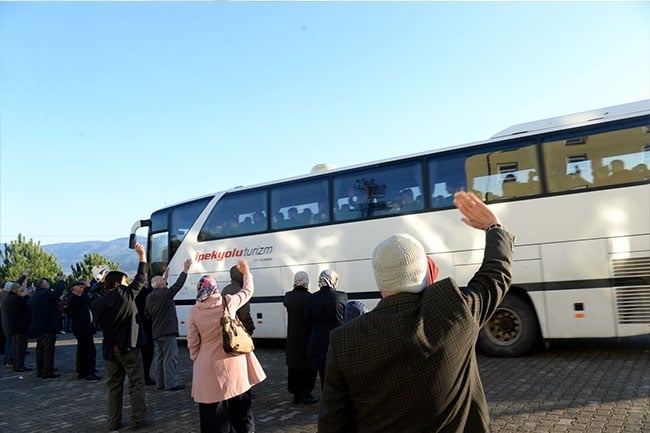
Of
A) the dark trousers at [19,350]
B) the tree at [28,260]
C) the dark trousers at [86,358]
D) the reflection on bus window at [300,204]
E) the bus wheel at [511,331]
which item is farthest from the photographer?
the tree at [28,260]

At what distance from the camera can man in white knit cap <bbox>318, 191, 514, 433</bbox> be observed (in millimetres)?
2004

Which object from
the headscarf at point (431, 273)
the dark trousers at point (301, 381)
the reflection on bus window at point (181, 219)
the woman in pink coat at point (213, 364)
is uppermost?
the reflection on bus window at point (181, 219)

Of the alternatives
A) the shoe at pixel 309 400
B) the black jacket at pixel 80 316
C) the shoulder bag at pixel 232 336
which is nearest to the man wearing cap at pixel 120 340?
the shoulder bag at pixel 232 336

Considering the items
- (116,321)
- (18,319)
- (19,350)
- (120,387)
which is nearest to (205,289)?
(116,321)

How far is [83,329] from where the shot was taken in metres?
10.6

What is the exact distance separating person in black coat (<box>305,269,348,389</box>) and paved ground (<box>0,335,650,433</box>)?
0.77 metres

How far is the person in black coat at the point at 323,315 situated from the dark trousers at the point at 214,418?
1.76m

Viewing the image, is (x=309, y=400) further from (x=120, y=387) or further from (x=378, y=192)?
(x=378, y=192)

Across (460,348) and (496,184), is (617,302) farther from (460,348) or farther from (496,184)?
(460,348)

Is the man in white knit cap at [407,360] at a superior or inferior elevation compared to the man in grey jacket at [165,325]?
superior

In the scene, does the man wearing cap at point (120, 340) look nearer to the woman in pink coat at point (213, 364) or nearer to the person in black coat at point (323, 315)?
the woman in pink coat at point (213, 364)

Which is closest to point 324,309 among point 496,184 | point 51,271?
point 496,184

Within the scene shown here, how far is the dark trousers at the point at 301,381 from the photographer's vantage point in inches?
288

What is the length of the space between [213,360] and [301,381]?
8.16 ft
